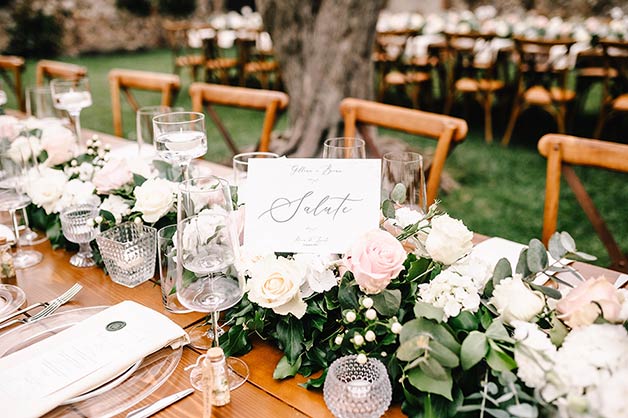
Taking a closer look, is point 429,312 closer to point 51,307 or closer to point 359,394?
point 359,394

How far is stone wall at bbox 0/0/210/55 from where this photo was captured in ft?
35.1

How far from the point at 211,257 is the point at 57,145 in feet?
3.10

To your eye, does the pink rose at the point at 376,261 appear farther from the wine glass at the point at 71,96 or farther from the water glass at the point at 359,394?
the wine glass at the point at 71,96

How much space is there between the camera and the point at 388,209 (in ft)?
3.26

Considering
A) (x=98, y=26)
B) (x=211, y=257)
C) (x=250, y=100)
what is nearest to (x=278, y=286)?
(x=211, y=257)

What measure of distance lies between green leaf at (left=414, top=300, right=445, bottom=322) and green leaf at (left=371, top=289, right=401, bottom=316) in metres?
0.06

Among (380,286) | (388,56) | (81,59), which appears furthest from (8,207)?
(81,59)

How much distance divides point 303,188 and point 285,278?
0.65ft

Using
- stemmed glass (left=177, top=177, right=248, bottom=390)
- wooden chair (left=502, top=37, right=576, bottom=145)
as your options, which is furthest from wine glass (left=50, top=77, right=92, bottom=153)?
wooden chair (left=502, top=37, right=576, bottom=145)

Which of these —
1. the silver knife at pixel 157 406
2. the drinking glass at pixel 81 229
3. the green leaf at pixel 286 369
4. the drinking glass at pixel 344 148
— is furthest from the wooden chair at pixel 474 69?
the silver knife at pixel 157 406

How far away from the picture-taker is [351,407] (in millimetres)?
766

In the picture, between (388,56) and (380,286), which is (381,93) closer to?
(388,56)

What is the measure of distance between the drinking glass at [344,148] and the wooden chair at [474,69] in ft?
13.1

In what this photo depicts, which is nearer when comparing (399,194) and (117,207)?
(399,194)
